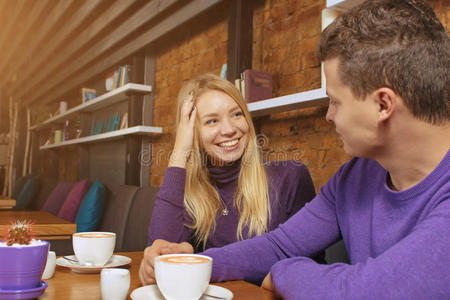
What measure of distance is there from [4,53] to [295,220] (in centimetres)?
716

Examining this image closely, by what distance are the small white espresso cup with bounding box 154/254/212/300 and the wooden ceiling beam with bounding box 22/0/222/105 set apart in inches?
87.1

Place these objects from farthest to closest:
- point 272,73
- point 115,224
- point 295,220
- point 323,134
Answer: point 115,224 → point 272,73 → point 323,134 → point 295,220

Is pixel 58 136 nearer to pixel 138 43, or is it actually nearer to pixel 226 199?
pixel 138 43

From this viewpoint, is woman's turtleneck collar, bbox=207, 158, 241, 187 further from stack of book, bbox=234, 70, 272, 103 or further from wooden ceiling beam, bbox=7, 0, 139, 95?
wooden ceiling beam, bbox=7, 0, 139, 95

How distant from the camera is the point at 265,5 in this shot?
8.32ft

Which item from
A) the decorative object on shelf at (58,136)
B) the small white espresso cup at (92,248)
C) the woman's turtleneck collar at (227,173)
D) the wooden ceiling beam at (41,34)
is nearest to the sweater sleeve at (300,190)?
the woman's turtleneck collar at (227,173)

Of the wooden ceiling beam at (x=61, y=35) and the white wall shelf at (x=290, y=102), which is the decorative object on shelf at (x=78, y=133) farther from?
the white wall shelf at (x=290, y=102)

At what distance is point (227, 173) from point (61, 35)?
4.19m

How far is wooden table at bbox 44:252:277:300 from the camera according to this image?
2.70 feet

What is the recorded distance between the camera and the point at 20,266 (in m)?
0.76

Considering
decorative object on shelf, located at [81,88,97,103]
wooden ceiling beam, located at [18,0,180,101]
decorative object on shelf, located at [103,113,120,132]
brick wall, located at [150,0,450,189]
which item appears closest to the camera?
brick wall, located at [150,0,450,189]

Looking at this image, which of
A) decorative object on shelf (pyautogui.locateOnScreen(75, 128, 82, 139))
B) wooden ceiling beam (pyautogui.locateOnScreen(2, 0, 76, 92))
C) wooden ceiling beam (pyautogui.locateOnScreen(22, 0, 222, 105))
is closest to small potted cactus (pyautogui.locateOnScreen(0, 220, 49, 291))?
wooden ceiling beam (pyautogui.locateOnScreen(22, 0, 222, 105))

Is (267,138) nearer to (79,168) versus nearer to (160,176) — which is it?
(160,176)

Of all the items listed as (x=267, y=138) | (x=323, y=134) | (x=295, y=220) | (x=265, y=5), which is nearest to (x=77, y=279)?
(x=295, y=220)
